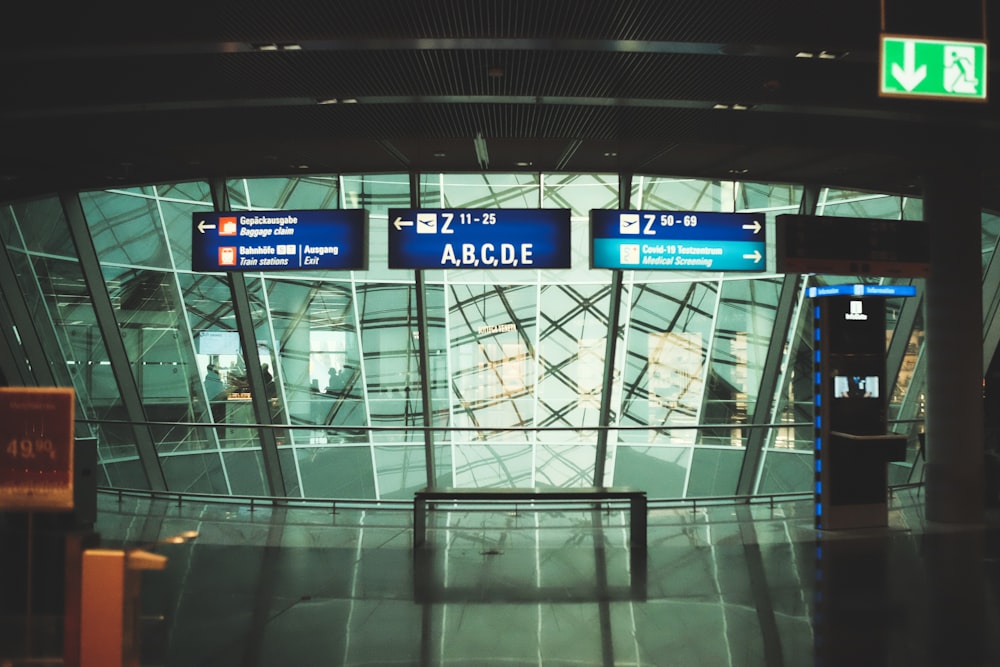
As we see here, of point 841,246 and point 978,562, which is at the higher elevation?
point 841,246

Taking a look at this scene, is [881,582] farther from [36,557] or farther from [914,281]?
[914,281]

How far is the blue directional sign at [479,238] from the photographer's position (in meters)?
7.67

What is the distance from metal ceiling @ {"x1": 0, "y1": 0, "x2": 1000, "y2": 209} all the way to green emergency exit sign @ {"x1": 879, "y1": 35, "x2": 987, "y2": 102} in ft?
0.47

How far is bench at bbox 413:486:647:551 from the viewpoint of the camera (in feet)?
23.5

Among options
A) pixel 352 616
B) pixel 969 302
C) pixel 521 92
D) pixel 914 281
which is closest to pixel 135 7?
pixel 521 92

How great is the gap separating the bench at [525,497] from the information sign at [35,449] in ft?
15.4

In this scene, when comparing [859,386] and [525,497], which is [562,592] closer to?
[525,497]

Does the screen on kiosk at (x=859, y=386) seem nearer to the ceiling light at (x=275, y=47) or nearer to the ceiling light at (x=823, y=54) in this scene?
the ceiling light at (x=823, y=54)

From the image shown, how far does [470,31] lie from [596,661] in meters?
4.22

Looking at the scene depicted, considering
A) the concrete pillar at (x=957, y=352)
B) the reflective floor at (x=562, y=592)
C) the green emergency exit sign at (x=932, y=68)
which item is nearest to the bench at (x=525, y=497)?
the reflective floor at (x=562, y=592)

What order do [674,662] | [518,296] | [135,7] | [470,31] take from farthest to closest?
[518,296] → [470,31] → [135,7] → [674,662]

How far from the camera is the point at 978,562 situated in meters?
6.63

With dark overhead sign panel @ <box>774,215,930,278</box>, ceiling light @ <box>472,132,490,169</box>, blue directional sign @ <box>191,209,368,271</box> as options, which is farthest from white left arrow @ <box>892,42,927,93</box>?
blue directional sign @ <box>191,209,368,271</box>

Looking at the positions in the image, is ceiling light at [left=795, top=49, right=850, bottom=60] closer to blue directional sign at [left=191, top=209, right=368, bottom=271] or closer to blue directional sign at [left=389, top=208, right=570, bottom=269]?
blue directional sign at [left=389, top=208, right=570, bottom=269]
